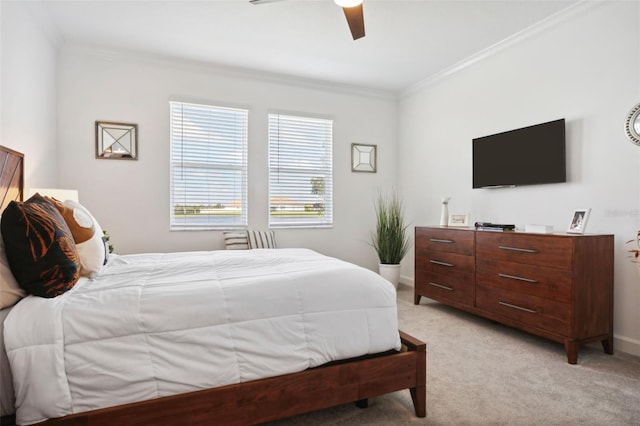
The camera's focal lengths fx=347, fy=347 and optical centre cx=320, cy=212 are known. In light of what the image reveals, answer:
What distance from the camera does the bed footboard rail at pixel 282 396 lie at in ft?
4.17

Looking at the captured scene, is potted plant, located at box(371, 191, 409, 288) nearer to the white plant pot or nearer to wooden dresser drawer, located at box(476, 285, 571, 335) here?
the white plant pot

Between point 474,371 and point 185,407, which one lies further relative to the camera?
point 474,371

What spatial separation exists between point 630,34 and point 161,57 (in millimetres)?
4124

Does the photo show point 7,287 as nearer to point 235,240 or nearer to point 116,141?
point 235,240

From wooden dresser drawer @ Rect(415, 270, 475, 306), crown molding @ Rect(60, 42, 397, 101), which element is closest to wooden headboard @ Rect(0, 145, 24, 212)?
crown molding @ Rect(60, 42, 397, 101)

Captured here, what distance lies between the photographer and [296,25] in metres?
3.07

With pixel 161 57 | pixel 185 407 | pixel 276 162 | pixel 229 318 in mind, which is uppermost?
pixel 161 57

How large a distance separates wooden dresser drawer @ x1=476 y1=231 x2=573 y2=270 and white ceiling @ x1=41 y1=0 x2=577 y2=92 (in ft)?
6.02

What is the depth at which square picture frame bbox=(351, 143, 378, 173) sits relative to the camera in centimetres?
469

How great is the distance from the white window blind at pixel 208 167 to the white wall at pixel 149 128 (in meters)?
0.09

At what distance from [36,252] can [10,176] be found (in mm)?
1374

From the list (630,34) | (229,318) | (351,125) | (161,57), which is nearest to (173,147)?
(161,57)

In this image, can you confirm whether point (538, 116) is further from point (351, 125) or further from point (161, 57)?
point (161, 57)

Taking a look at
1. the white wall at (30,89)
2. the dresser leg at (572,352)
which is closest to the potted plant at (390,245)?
the dresser leg at (572,352)
